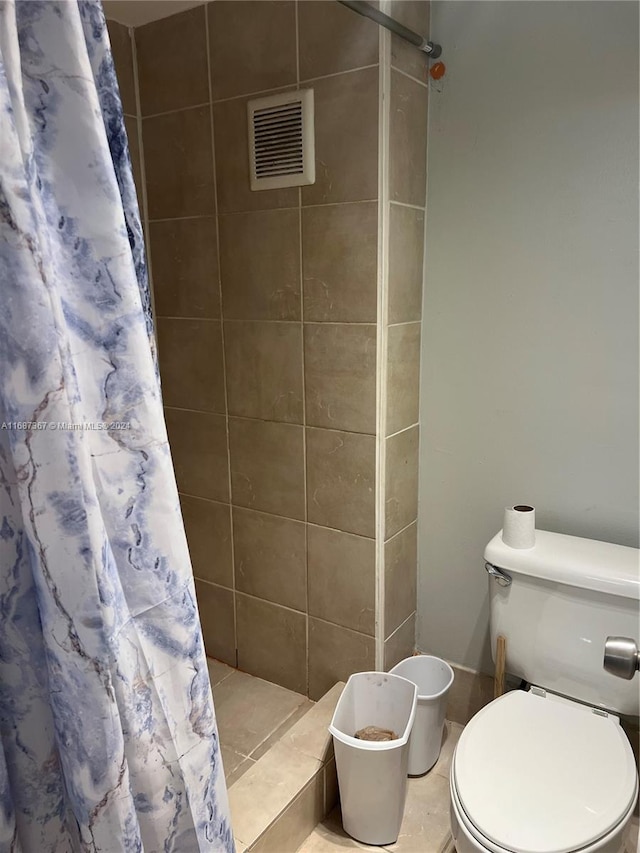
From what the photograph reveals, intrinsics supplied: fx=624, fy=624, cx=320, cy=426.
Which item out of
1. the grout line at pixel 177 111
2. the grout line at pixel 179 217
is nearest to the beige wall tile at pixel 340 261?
the grout line at pixel 179 217

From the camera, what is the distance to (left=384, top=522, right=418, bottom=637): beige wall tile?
172cm

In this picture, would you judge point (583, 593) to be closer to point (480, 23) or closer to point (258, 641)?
point (258, 641)

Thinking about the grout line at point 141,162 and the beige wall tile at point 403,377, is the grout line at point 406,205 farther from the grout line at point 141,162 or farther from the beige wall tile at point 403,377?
Result: the grout line at point 141,162

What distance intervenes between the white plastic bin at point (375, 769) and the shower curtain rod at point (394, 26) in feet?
5.15

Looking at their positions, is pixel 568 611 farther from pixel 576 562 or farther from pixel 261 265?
pixel 261 265

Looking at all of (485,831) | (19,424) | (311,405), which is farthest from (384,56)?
(485,831)

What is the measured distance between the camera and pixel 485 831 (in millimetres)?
1135

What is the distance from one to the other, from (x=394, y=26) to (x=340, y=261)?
514mm

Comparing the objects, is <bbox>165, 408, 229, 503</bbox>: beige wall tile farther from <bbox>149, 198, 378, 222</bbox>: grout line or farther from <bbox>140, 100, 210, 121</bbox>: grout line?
<bbox>140, 100, 210, 121</bbox>: grout line

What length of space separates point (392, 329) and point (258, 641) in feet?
3.56

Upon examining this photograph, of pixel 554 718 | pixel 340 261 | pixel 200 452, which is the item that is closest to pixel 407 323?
pixel 340 261

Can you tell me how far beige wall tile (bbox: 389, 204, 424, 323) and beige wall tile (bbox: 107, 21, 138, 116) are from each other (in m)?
0.92

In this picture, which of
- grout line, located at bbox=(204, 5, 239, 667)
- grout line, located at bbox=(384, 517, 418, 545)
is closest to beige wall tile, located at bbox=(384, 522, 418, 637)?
grout line, located at bbox=(384, 517, 418, 545)

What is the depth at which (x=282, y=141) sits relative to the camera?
159 centimetres
